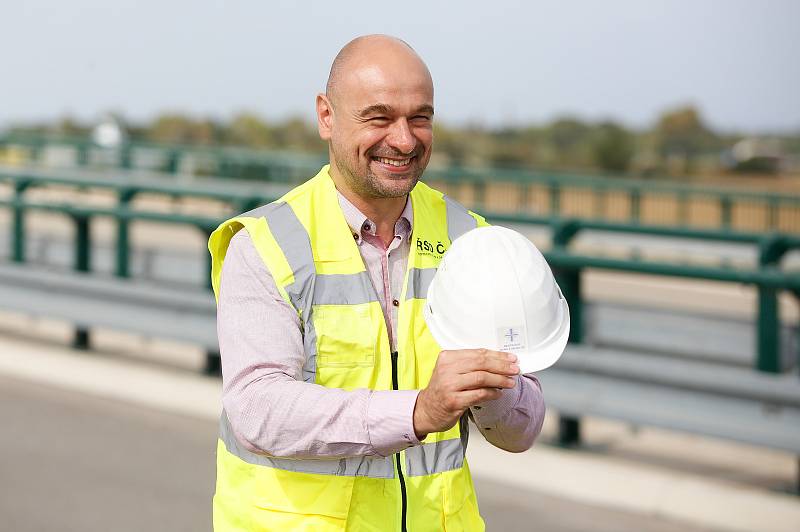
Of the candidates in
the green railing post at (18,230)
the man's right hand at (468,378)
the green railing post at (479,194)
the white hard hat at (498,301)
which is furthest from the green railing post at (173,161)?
the man's right hand at (468,378)

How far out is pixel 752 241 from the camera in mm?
9156

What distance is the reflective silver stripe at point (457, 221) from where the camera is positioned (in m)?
3.15

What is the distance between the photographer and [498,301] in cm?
266

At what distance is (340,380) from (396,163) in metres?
0.47

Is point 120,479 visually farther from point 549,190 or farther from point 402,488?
point 549,190

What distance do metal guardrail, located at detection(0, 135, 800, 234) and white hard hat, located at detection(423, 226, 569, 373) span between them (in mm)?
9097

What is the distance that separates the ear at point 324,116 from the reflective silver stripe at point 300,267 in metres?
0.20

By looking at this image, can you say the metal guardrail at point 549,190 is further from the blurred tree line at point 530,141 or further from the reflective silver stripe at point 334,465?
the blurred tree line at point 530,141

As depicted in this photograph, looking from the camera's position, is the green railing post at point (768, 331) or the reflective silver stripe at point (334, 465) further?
the green railing post at point (768, 331)

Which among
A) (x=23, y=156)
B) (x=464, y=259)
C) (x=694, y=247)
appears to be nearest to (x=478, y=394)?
(x=464, y=259)

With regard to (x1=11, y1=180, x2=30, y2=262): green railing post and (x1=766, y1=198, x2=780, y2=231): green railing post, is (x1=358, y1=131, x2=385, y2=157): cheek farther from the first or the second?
(x1=766, y1=198, x2=780, y2=231): green railing post

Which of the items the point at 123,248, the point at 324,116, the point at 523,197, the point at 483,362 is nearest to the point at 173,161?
the point at 523,197

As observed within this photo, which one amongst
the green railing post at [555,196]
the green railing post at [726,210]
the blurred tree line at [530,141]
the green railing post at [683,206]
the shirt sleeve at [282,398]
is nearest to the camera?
the shirt sleeve at [282,398]

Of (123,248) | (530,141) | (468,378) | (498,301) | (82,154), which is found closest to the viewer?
(468,378)
